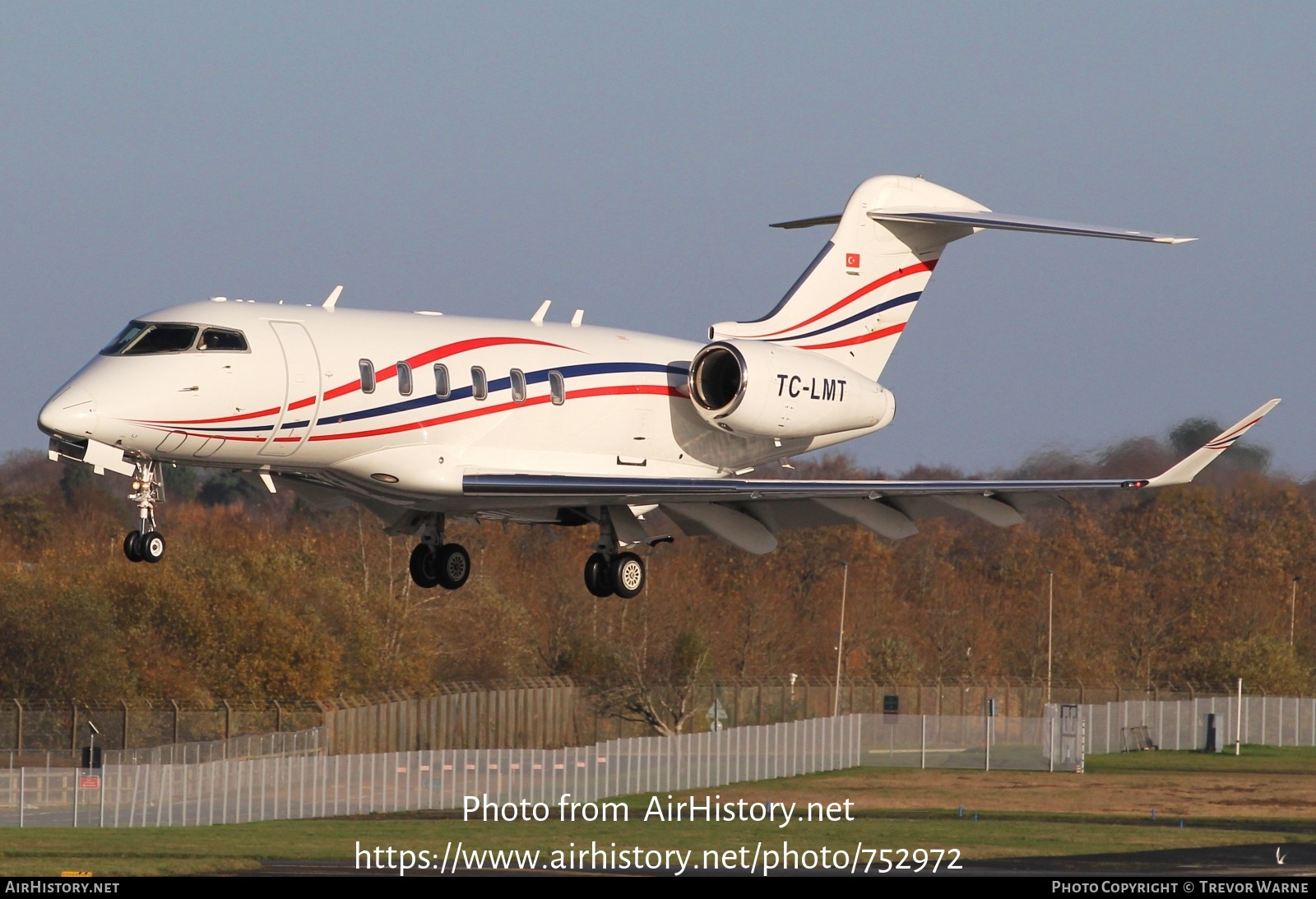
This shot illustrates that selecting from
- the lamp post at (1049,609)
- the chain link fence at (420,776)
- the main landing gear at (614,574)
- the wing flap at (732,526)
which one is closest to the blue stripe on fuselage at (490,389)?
the wing flap at (732,526)

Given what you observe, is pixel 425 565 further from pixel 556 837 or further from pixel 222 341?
pixel 556 837

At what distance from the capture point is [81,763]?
41.6 m

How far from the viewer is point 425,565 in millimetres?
26109

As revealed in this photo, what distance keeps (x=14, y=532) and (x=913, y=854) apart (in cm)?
4525

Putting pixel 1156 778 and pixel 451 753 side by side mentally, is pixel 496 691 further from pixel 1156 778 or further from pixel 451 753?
pixel 1156 778

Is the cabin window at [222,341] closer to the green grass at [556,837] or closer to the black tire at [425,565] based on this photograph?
the black tire at [425,565]

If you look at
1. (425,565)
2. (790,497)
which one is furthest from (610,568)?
(790,497)

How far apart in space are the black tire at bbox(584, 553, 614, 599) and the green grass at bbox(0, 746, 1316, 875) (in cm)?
1009

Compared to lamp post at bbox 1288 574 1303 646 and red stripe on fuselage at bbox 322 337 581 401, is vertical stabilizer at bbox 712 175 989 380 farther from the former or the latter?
lamp post at bbox 1288 574 1303 646

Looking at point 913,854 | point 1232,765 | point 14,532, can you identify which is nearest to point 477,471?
point 913,854

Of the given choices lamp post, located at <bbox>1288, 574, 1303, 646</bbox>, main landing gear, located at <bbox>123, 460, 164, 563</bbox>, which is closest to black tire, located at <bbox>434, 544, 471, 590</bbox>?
main landing gear, located at <bbox>123, 460, 164, 563</bbox>

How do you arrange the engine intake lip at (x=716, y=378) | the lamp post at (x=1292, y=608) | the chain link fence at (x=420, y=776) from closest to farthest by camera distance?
1. the engine intake lip at (x=716, y=378)
2. the chain link fence at (x=420, y=776)
3. the lamp post at (x=1292, y=608)

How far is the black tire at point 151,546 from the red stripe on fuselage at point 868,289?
33.2 ft

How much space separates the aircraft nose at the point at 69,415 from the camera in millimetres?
20625
